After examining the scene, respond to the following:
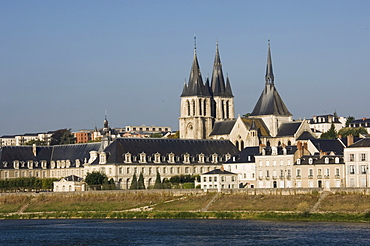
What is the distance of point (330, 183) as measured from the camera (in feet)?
278

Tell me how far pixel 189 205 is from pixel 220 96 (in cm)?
5225

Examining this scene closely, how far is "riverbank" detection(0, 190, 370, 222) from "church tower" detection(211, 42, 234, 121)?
44371mm

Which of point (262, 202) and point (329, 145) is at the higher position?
point (329, 145)

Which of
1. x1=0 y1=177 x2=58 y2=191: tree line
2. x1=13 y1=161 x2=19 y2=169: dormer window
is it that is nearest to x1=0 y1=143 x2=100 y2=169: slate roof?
x1=13 y1=161 x2=19 y2=169: dormer window

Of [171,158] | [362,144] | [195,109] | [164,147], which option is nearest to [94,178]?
[171,158]

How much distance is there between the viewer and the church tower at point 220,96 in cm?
13262

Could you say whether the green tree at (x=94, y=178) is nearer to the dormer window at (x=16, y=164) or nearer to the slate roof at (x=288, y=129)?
the dormer window at (x=16, y=164)

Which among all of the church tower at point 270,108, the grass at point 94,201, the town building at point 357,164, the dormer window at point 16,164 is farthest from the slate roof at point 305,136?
the dormer window at point 16,164

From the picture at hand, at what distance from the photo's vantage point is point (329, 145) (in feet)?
319

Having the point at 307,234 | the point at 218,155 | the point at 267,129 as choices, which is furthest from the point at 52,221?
the point at 267,129

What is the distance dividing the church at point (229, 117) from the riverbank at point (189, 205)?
107 ft

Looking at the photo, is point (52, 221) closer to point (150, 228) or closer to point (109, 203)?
point (109, 203)

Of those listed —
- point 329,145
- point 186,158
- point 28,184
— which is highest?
point 329,145

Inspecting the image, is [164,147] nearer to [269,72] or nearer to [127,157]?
[127,157]
